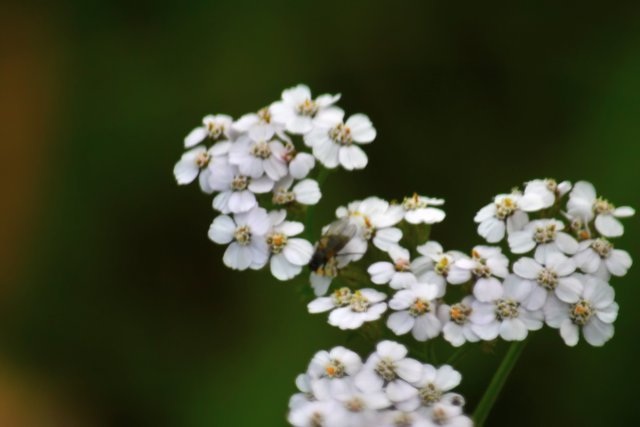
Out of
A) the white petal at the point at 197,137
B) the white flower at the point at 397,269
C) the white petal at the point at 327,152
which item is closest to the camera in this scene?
the white flower at the point at 397,269

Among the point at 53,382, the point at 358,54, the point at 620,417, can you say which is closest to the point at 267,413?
the point at 53,382

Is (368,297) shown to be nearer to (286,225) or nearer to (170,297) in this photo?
(286,225)

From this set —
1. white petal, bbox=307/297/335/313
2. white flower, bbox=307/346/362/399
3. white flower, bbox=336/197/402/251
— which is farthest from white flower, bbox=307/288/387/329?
white flower, bbox=336/197/402/251

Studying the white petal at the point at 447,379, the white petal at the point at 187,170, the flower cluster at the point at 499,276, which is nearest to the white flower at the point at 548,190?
the flower cluster at the point at 499,276

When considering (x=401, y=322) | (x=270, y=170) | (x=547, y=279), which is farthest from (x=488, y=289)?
(x=270, y=170)

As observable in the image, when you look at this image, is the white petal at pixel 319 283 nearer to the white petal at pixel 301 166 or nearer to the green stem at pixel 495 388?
the white petal at pixel 301 166

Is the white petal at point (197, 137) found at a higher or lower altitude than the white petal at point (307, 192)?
higher

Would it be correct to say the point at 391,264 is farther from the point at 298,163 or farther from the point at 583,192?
the point at 583,192
